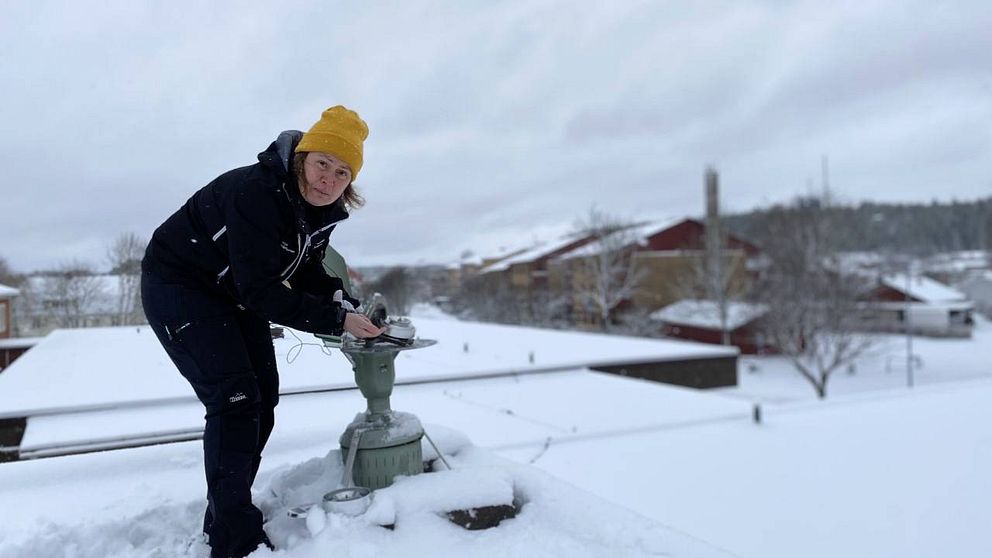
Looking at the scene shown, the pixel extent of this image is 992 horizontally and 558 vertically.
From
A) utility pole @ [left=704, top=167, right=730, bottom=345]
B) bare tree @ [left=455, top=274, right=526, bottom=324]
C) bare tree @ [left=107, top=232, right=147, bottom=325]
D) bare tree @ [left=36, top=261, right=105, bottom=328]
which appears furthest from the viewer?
utility pole @ [left=704, top=167, right=730, bottom=345]

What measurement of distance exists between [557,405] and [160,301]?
486cm

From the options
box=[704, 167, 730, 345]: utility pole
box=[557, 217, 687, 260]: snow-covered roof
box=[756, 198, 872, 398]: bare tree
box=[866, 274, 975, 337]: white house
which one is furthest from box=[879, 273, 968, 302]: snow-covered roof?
box=[557, 217, 687, 260]: snow-covered roof

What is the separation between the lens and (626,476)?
441 cm

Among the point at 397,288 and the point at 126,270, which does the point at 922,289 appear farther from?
the point at 126,270

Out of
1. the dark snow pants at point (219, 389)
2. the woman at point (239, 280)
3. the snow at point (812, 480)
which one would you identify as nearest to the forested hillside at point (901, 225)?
the snow at point (812, 480)

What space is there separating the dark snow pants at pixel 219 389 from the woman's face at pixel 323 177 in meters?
0.43

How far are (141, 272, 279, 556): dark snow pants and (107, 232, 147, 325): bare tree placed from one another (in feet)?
4.31

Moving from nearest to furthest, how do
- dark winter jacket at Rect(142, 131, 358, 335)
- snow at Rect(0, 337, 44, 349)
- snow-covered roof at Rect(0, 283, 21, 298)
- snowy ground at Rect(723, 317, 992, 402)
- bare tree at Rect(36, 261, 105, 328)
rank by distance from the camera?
dark winter jacket at Rect(142, 131, 358, 335) → bare tree at Rect(36, 261, 105, 328) → snow-covered roof at Rect(0, 283, 21, 298) → snow at Rect(0, 337, 44, 349) → snowy ground at Rect(723, 317, 992, 402)

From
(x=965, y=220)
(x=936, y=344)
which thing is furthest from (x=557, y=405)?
(x=965, y=220)

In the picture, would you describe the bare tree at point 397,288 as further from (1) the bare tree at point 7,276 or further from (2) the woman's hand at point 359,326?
(1) the bare tree at point 7,276

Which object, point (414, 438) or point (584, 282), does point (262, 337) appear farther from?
point (584, 282)

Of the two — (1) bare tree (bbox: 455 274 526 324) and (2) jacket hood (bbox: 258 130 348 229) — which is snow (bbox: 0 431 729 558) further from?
(1) bare tree (bbox: 455 274 526 324)

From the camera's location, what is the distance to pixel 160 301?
5.66ft

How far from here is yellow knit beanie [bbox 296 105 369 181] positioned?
67.6 inches
